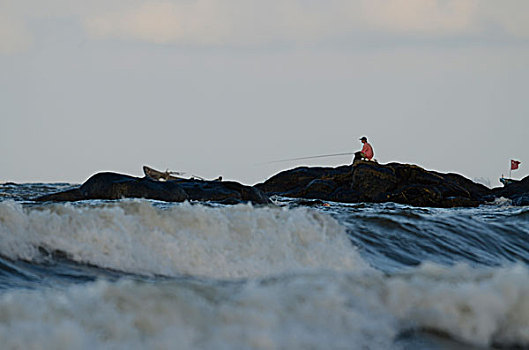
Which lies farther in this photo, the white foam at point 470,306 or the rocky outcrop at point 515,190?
the rocky outcrop at point 515,190

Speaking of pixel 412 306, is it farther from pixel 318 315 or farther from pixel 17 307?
pixel 17 307

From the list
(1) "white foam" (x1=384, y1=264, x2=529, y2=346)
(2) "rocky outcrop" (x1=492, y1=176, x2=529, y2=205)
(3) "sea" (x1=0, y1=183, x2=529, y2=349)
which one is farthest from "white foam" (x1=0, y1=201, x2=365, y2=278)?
(2) "rocky outcrop" (x1=492, y1=176, x2=529, y2=205)

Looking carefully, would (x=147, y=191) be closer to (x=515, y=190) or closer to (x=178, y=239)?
(x=178, y=239)

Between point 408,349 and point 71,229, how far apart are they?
395 centimetres

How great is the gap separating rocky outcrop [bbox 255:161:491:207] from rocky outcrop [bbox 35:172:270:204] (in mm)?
9632

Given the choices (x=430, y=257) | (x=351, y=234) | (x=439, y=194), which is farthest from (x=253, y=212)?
(x=439, y=194)

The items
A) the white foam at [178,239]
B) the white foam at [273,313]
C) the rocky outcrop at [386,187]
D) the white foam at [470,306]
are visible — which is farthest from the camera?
the rocky outcrop at [386,187]

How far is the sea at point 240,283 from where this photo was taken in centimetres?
388

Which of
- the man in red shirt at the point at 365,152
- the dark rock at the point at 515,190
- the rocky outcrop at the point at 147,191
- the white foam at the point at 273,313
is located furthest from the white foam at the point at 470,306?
the dark rock at the point at 515,190

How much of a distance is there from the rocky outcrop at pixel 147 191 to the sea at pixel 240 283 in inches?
243

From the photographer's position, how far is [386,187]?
25.0 metres

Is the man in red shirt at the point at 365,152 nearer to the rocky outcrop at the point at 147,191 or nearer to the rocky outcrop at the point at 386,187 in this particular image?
the rocky outcrop at the point at 386,187

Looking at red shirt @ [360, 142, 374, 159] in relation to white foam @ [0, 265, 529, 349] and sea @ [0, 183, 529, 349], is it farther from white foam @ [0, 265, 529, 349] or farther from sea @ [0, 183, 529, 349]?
white foam @ [0, 265, 529, 349]

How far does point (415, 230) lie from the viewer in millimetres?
9289
